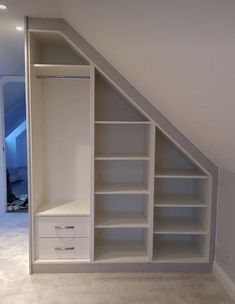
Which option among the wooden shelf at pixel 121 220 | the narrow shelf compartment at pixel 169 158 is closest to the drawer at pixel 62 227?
the wooden shelf at pixel 121 220

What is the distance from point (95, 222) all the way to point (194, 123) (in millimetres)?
1261

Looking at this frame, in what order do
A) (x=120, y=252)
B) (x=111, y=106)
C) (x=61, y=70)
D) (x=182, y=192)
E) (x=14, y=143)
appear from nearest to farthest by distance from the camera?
(x=61, y=70)
(x=120, y=252)
(x=111, y=106)
(x=182, y=192)
(x=14, y=143)

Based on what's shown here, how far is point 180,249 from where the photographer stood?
2881 millimetres

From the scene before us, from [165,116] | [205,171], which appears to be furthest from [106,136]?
[205,171]

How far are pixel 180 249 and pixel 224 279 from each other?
0.52m

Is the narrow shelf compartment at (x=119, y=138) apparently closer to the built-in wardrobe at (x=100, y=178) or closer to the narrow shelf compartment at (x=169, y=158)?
the built-in wardrobe at (x=100, y=178)

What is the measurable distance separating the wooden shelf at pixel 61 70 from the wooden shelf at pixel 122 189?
1.04 m

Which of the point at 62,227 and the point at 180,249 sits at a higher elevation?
the point at 62,227

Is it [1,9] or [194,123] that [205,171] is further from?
[1,9]

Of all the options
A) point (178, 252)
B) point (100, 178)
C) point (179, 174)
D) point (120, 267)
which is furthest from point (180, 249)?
point (100, 178)

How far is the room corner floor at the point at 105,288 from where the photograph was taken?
7.39ft

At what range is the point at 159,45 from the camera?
1421 millimetres

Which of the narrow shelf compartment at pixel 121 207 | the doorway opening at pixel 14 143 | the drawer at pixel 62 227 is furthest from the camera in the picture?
the doorway opening at pixel 14 143

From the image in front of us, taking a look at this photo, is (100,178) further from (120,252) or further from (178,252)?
(178,252)
